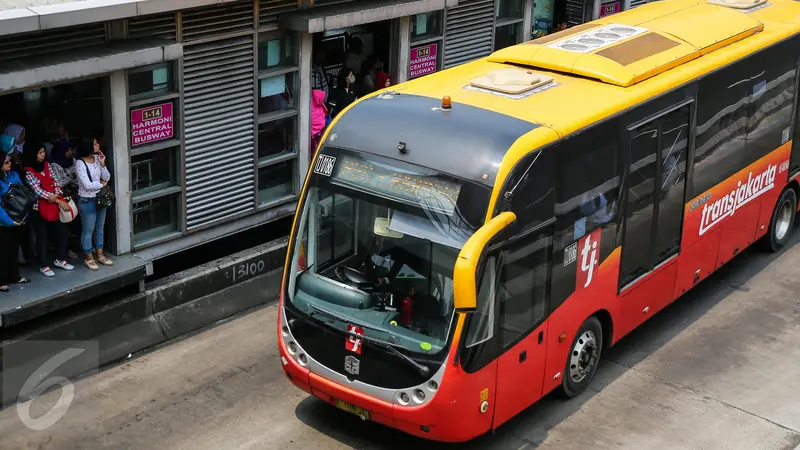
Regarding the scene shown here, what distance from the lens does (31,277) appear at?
11539 millimetres

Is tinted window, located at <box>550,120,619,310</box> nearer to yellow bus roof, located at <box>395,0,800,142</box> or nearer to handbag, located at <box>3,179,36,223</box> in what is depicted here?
yellow bus roof, located at <box>395,0,800,142</box>

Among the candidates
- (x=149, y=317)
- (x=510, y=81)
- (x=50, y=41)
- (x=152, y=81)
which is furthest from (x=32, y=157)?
(x=510, y=81)

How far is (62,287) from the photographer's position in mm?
11320

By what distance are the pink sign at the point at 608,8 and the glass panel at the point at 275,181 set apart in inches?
340

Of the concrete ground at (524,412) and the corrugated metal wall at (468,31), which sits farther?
the corrugated metal wall at (468,31)

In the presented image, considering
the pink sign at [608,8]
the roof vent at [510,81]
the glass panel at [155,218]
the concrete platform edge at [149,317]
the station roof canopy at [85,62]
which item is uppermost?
the roof vent at [510,81]

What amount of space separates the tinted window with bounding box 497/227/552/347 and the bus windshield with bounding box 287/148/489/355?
48 centimetres

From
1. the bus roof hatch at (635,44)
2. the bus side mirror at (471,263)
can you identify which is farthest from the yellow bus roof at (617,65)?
Result: the bus side mirror at (471,263)

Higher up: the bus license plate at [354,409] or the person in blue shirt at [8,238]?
the person in blue shirt at [8,238]

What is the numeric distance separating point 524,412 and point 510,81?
325 cm

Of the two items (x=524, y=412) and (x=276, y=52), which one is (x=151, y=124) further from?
(x=524, y=412)

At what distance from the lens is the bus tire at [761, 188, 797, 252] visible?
1451cm

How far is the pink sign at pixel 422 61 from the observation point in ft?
52.4

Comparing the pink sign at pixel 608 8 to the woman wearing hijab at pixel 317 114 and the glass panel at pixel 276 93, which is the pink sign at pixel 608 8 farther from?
the glass panel at pixel 276 93
